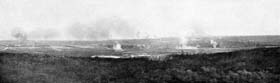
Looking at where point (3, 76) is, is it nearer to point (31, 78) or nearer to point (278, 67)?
point (31, 78)

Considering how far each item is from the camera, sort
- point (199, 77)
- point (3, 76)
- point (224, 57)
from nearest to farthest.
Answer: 1. point (199, 77)
2. point (3, 76)
3. point (224, 57)

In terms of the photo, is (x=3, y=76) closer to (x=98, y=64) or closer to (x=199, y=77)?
(x=98, y=64)

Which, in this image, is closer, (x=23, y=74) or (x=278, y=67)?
(x=278, y=67)

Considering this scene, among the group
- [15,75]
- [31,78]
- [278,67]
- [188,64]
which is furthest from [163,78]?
[15,75]

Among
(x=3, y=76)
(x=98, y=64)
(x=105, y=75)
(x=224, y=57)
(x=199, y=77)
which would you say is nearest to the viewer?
(x=199, y=77)

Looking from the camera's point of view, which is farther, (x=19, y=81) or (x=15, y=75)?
(x=15, y=75)

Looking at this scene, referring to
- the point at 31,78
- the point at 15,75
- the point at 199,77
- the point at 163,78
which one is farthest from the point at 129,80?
the point at 15,75
